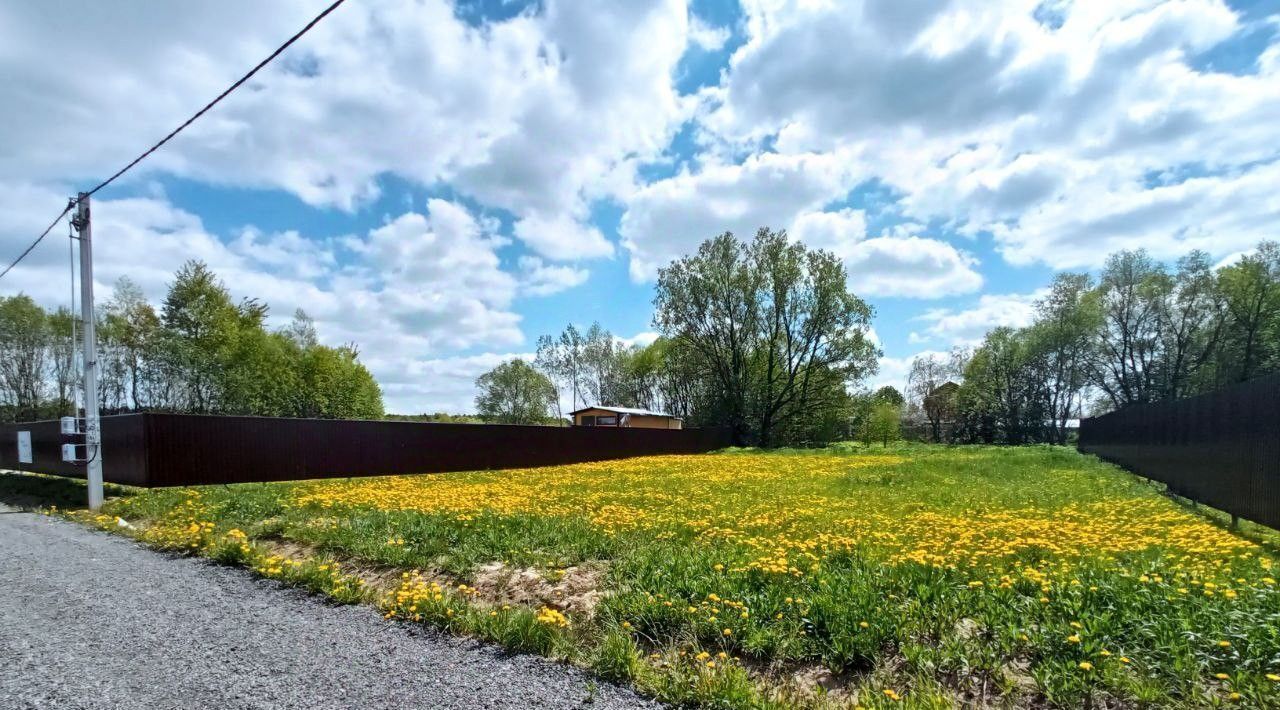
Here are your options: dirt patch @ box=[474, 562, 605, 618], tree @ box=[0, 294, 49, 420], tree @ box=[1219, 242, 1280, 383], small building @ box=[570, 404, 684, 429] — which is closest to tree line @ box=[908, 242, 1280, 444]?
tree @ box=[1219, 242, 1280, 383]

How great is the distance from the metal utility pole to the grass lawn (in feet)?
9.15

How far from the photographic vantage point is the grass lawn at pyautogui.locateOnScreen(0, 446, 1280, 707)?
3.23m

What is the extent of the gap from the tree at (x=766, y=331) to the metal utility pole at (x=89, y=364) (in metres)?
33.7

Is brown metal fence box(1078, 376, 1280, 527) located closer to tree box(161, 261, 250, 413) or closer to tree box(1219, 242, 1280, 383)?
tree box(1219, 242, 1280, 383)

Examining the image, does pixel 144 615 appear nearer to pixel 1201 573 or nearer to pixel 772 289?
pixel 1201 573

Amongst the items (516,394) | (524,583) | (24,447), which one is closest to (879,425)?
(516,394)

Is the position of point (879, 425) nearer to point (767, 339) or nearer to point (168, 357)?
point (767, 339)

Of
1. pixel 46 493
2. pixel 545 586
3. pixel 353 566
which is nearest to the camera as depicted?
pixel 545 586

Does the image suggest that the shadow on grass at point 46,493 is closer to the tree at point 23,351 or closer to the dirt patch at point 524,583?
the dirt patch at point 524,583

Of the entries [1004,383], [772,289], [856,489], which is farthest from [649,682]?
[1004,383]

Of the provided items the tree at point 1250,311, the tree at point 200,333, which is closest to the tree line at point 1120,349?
the tree at point 1250,311

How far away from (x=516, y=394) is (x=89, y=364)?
168 ft

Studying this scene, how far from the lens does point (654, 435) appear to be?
32.2 m

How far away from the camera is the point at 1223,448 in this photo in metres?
9.41
